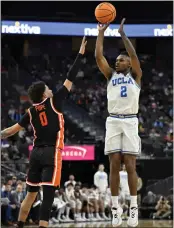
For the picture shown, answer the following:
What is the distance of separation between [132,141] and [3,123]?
16.1m

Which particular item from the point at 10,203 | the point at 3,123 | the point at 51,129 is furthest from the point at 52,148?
the point at 3,123

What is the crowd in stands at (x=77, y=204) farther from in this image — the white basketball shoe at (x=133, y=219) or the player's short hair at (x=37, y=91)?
the player's short hair at (x=37, y=91)

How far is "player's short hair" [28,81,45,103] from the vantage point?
304 inches

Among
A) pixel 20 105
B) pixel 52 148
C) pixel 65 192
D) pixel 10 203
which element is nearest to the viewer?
pixel 52 148

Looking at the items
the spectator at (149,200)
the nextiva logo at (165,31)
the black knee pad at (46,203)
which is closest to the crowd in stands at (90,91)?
the spectator at (149,200)

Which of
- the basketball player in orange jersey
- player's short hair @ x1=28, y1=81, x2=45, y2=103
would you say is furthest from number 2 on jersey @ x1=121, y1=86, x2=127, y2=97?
player's short hair @ x1=28, y1=81, x2=45, y2=103

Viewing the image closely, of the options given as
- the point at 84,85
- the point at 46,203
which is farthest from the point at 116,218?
the point at 84,85

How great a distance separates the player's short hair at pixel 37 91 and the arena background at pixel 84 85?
11.8 m

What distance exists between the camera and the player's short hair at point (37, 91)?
7711 millimetres

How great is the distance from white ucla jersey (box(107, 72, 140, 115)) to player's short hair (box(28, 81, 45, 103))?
40.3 inches

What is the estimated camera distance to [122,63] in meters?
8.20

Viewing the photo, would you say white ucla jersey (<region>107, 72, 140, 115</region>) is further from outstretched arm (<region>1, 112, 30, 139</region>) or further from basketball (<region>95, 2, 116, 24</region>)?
outstretched arm (<region>1, 112, 30, 139</region>)

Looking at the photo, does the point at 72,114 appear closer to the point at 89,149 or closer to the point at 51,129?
the point at 89,149

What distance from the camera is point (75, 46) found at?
31953 mm
